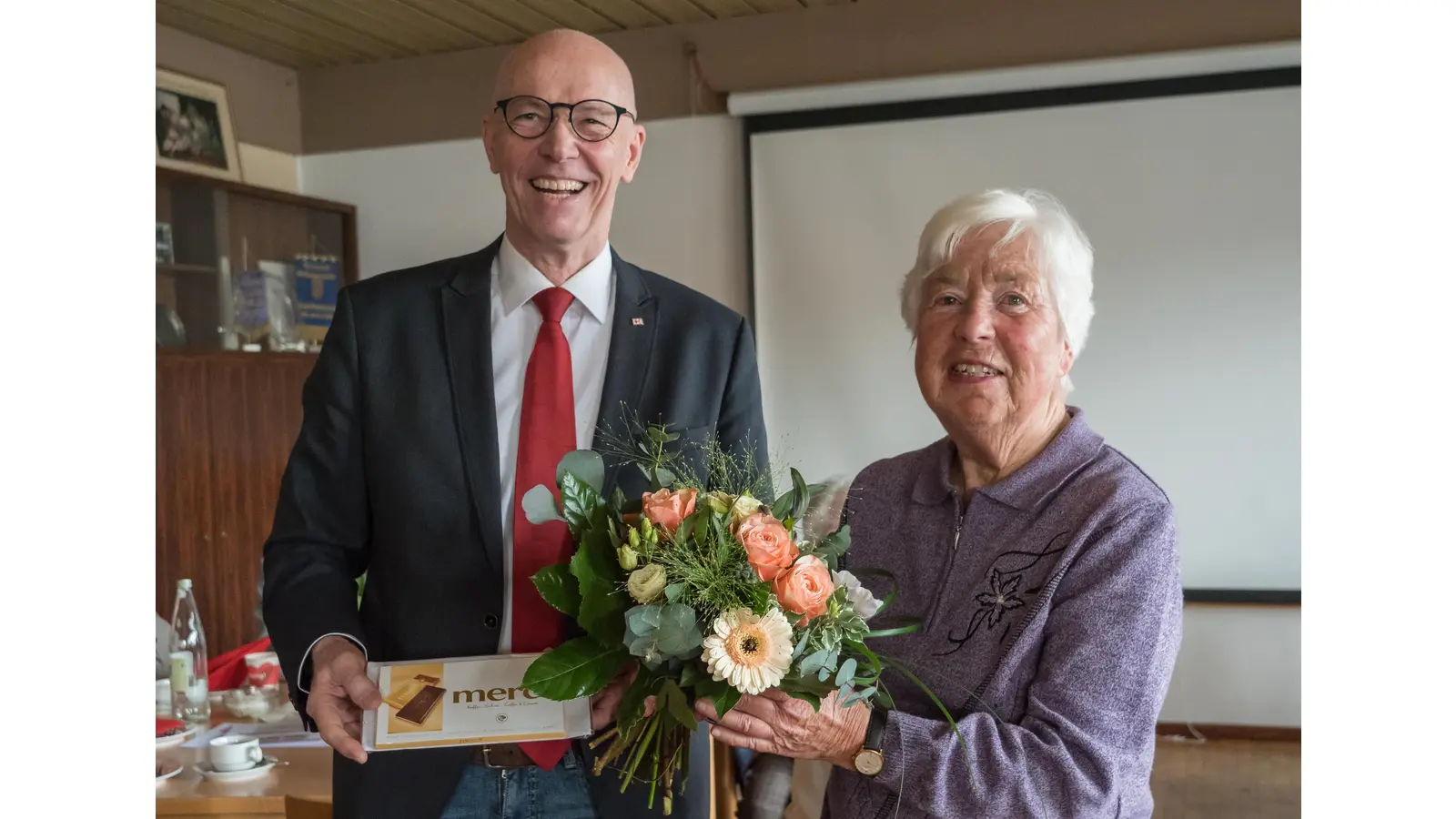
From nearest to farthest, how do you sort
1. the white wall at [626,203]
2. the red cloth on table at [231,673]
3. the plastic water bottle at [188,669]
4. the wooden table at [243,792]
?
the wooden table at [243,792], the plastic water bottle at [188,669], the red cloth on table at [231,673], the white wall at [626,203]

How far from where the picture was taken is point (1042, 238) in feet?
5.52

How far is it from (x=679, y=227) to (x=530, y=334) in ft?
15.1

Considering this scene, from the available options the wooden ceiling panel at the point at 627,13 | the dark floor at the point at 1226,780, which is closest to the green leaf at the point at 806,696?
the dark floor at the point at 1226,780

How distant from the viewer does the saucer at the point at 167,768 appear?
2.42 m

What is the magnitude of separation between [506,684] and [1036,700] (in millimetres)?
666

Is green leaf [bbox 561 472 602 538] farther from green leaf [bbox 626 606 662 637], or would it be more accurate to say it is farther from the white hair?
the white hair

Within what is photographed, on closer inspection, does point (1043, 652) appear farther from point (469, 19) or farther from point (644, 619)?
point (469, 19)

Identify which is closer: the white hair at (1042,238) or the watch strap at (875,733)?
the watch strap at (875,733)

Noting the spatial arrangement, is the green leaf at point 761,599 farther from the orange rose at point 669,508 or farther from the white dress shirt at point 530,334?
the white dress shirt at point 530,334

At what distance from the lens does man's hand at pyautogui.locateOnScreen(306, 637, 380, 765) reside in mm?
1492

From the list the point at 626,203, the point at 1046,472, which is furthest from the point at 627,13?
the point at 1046,472

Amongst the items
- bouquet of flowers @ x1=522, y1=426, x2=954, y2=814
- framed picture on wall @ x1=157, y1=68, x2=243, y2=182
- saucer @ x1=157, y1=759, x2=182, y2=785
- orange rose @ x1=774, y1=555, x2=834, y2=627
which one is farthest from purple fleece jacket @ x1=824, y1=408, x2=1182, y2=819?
framed picture on wall @ x1=157, y1=68, x2=243, y2=182

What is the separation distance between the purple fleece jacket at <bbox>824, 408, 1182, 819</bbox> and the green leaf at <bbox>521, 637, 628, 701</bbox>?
381 millimetres

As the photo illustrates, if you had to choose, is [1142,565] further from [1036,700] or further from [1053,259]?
[1053,259]
